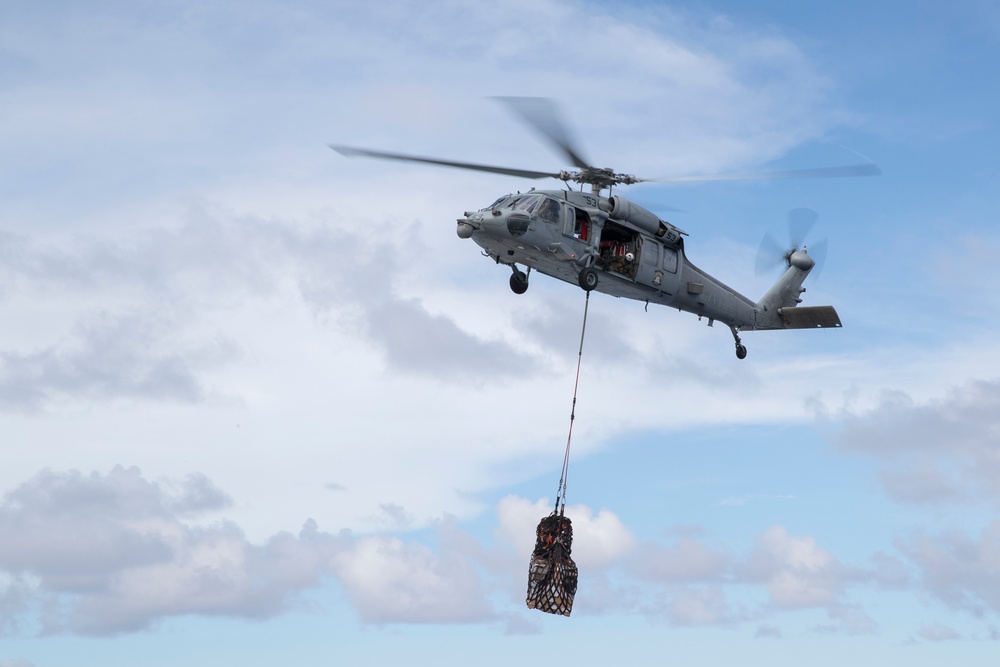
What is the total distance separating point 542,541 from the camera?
3841 cm

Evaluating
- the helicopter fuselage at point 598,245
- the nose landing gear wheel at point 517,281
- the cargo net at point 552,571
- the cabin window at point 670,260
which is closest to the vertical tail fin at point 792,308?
the helicopter fuselage at point 598,245

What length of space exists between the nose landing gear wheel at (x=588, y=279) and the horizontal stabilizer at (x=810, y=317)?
11.6 metres

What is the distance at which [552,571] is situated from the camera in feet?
125

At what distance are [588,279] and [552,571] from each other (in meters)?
10.0

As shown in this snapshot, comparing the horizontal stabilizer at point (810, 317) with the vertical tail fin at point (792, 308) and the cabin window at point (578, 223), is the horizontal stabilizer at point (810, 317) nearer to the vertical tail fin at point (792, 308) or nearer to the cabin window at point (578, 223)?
the vertical tail fin at point (792, 308)

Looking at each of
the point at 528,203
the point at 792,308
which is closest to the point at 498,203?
the point at 528,203

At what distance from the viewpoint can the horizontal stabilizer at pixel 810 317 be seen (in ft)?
167

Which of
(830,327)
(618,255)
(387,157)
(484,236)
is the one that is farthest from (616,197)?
(830,327)

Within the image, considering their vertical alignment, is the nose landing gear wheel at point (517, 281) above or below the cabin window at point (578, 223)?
below

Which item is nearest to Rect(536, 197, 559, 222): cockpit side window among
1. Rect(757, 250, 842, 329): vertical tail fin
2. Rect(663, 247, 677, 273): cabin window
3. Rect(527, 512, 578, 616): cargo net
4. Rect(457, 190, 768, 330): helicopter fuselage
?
Rect(457, 190, 768, 330): helicopter fuselage

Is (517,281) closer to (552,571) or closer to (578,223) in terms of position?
(578,223)

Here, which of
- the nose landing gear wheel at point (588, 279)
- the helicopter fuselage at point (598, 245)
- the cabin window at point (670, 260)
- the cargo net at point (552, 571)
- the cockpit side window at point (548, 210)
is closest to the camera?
the cargo net at point (552, 571)

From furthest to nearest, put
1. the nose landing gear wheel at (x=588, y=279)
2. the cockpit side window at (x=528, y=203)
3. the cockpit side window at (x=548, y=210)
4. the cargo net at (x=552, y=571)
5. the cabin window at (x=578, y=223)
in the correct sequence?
the nose landing gear wheel at (x=588, y=279) < the cabin window at (x=578, y=223) < the cockpit side window at (x=548, y=210) < the cockpit side window at (x=528, y=203) < the cargo net at (x=552, y=571)

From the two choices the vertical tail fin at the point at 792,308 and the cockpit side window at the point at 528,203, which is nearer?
the cockpit side window at the point at 528,203
